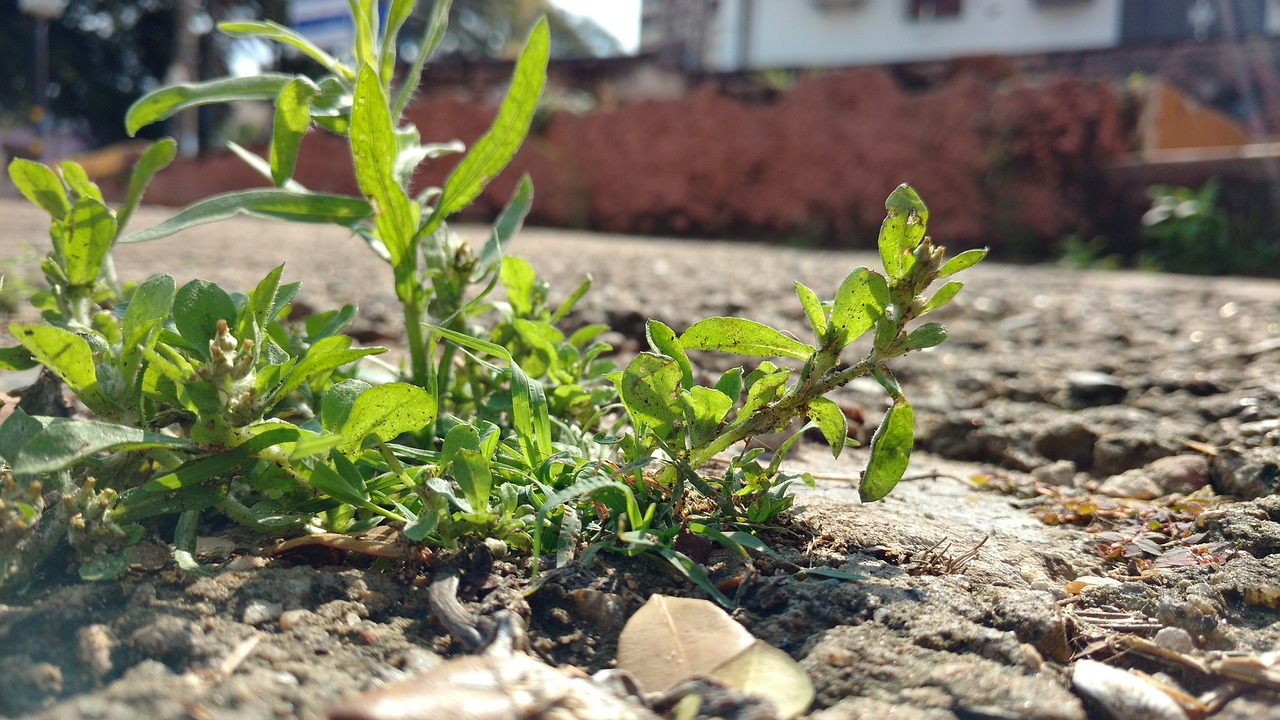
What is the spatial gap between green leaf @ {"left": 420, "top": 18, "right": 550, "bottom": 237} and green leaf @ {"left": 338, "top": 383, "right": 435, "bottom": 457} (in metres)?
0.30

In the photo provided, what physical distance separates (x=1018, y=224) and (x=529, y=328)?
6010 mm

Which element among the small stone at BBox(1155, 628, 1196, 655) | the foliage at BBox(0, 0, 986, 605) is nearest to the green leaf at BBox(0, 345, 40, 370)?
the foliage at BBox(0, 0, 986, 605)

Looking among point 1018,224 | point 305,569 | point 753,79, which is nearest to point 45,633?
point 305,569

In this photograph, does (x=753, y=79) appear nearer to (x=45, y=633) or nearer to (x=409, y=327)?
(x=409, y=327)

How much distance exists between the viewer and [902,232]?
3.30ft

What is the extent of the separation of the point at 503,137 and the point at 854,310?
531 mm

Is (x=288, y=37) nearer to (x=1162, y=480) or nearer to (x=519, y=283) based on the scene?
(x=519, y=283)

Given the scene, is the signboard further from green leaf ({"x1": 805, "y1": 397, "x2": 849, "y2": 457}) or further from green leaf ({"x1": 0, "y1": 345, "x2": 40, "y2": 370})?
green leaf ({"x1": 805, "y1": 397, "x2": 849, "y2": 457})

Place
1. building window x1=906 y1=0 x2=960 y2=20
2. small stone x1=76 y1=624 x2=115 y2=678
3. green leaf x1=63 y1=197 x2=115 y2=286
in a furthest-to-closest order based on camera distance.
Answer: building window x1=906 y1=0 x2=960 y2=20, green leaf x1=63 y1=197 x2=115 y2=286, small stone x1=76 y1=624 x2=115 y2=678

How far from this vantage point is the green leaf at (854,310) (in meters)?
A: 1.03

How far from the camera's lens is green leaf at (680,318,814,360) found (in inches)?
42.4

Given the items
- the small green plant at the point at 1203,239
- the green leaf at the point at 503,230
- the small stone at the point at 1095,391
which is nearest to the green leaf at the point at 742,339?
the green leaf at the point at 503,230

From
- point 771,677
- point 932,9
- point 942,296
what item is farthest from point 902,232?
point 932,9

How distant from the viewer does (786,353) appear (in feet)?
3.55
